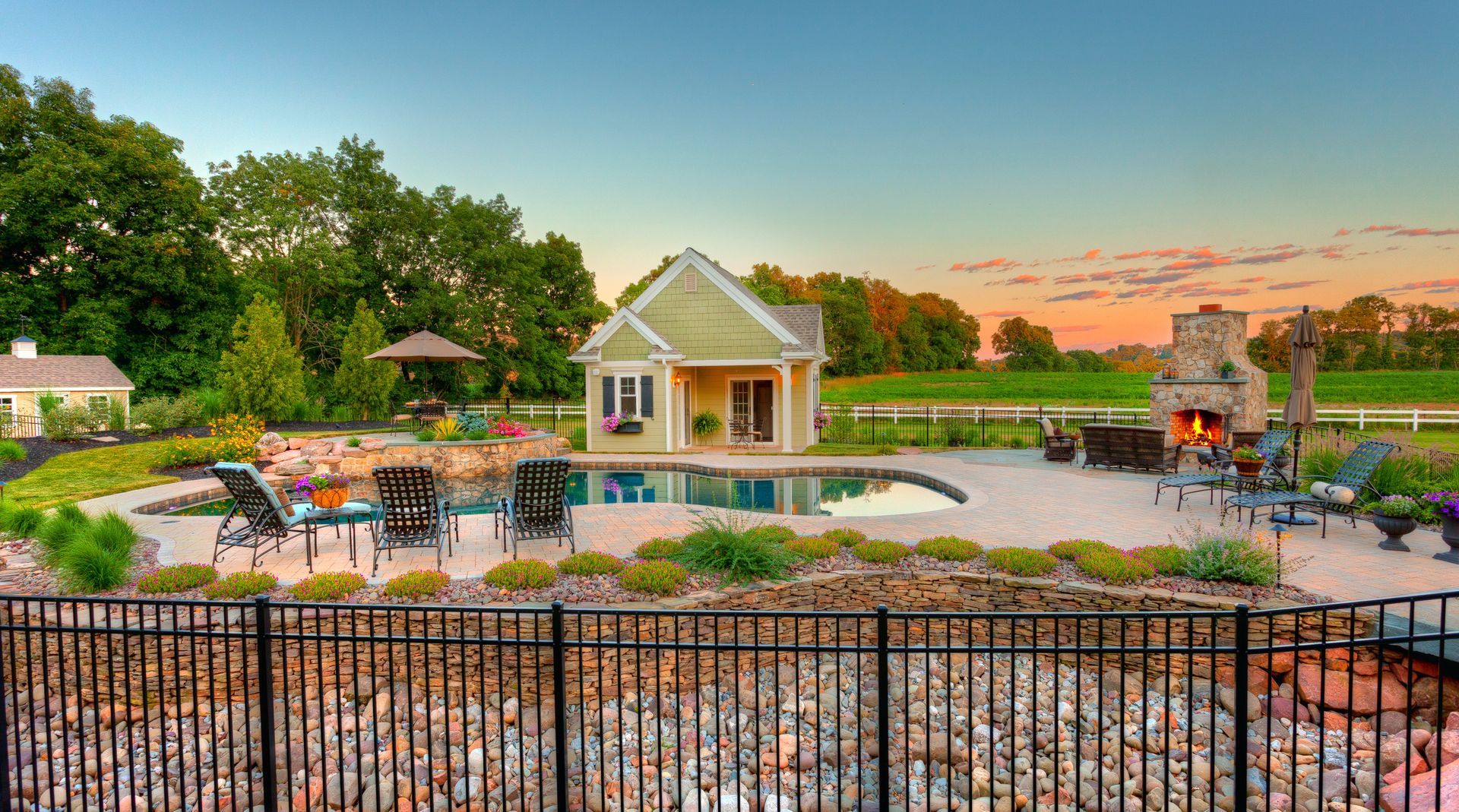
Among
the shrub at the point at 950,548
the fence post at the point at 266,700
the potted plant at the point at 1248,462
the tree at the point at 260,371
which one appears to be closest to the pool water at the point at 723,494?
the shrub at the point at 950,548

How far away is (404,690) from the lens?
4.83 metres

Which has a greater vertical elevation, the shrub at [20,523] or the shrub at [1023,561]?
the shrub at [20,523]

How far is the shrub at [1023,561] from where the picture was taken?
6309 mm

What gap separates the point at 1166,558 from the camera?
624cm

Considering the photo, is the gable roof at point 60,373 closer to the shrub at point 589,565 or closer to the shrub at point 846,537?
the shrub at point 589,565

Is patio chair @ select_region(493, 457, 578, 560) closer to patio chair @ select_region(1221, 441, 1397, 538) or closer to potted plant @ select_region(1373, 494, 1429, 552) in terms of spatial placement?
patio chair @ select_region(1221, 441, 1397, 538)

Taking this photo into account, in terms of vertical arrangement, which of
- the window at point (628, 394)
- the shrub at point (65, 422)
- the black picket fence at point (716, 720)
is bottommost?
the black picket fence at point (716, 720)

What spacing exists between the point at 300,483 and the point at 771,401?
14349 millimetres

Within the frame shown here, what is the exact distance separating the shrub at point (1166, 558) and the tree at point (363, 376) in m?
25.5

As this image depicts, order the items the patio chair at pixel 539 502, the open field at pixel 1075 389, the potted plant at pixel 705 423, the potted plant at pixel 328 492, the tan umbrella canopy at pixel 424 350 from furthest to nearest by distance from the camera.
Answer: the open field at pixel 1075 389
the potted plant at pixel 705 423
the tan umbrella canopy at pixel 424 350
the potted plant at pixel 328 492
the patio chair at pixel 539 502

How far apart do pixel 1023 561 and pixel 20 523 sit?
1175cm

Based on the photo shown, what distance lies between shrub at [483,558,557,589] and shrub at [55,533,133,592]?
335cm

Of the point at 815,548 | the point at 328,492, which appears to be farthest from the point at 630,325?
the point at 815,548

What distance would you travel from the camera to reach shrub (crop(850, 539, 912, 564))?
6.75 metres
